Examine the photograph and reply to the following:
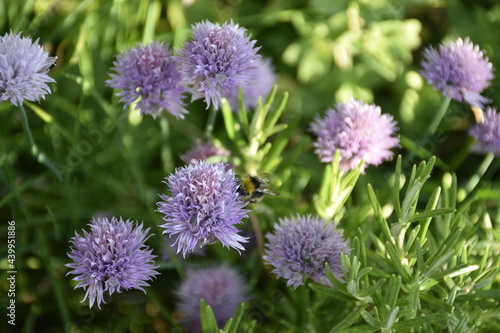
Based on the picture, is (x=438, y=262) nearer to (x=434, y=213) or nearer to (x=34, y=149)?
(x=434, y=213)

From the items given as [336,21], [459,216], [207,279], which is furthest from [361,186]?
[336,21]

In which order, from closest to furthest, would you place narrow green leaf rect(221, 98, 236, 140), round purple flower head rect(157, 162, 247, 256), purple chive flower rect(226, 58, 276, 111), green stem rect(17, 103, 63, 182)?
round purple flower head rect(157, 162, 247, 256)
green stem rect(17, 103, 63, 182)
narrow green leaf rect(221, 98, 236, 140)
purple chive flower rect(226, 58, 276, 111)

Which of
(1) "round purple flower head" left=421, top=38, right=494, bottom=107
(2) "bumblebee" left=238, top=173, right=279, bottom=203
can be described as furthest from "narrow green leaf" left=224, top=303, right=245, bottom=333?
(1) "round purple flower head" left=421, top=38, right=494, bottom=107

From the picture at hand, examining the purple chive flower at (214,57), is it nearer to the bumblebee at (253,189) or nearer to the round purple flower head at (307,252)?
the bumblebee at (253,189)

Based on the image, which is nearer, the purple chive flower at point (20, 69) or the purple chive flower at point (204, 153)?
the purple chive flower at point (20, 69)

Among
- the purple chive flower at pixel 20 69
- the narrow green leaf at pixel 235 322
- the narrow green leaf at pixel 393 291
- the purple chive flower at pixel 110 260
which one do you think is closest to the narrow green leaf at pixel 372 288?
the narrow green leaf at pixel 393 291

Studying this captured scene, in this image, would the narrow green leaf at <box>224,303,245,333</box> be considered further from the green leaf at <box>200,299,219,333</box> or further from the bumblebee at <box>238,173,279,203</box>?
the bumblebee at <box>238,173,279,203</box>

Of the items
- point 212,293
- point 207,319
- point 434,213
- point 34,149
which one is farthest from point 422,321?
point 34,149
